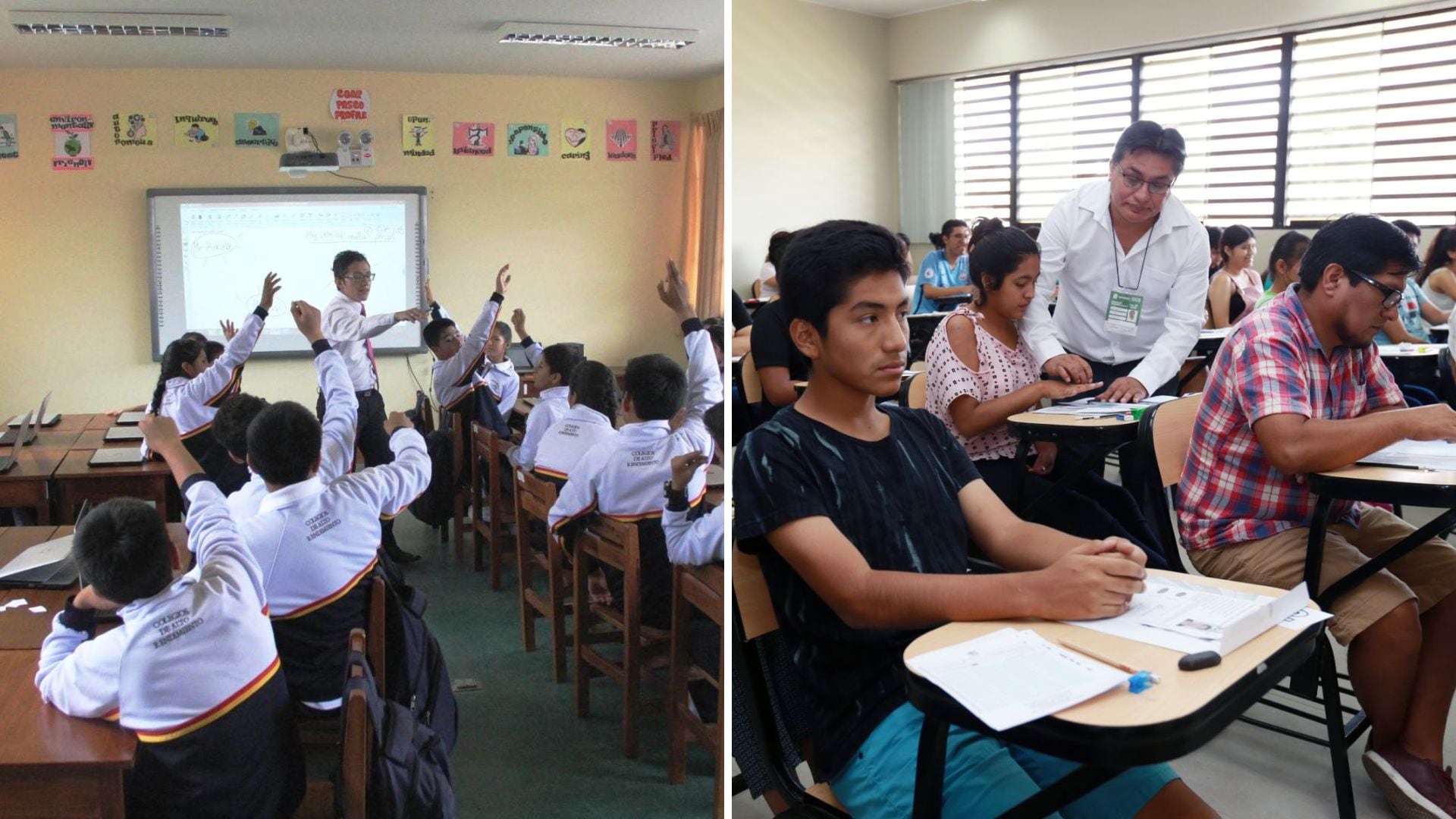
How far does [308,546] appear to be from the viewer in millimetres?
785

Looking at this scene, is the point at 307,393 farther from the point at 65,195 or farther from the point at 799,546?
the point at 799,546

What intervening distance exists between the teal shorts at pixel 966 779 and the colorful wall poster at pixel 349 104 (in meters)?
0.88

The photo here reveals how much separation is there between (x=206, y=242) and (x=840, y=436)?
879 millimetres

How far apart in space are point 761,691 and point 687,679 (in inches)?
12.0

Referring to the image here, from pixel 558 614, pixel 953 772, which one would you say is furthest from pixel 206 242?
pixel 953 772

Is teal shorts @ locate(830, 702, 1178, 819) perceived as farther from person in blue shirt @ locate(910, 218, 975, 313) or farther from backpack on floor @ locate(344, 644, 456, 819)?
person in blue shirt @ locate(910, 218, 975, 313)

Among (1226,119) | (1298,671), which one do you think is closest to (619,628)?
(1298,671)

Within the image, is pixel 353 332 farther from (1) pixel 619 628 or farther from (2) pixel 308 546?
(1) pixel 619 628

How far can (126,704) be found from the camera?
69 cm

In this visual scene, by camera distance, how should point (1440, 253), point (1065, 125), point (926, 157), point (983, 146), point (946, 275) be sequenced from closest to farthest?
point (1440, 253) < point (946, 275) < point (1065, 125) < point (983, 146) < point (926, 157)

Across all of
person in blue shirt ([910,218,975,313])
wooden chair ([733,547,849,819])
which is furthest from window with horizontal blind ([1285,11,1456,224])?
wooden chair ([733,547,849,819])

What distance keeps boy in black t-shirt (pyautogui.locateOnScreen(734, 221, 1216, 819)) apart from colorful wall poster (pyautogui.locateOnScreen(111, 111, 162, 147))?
0.80 m

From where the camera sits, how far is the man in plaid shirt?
1976 millimetres

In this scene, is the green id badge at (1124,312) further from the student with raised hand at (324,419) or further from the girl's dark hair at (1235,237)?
the girl's dark hair at (1235,237)
